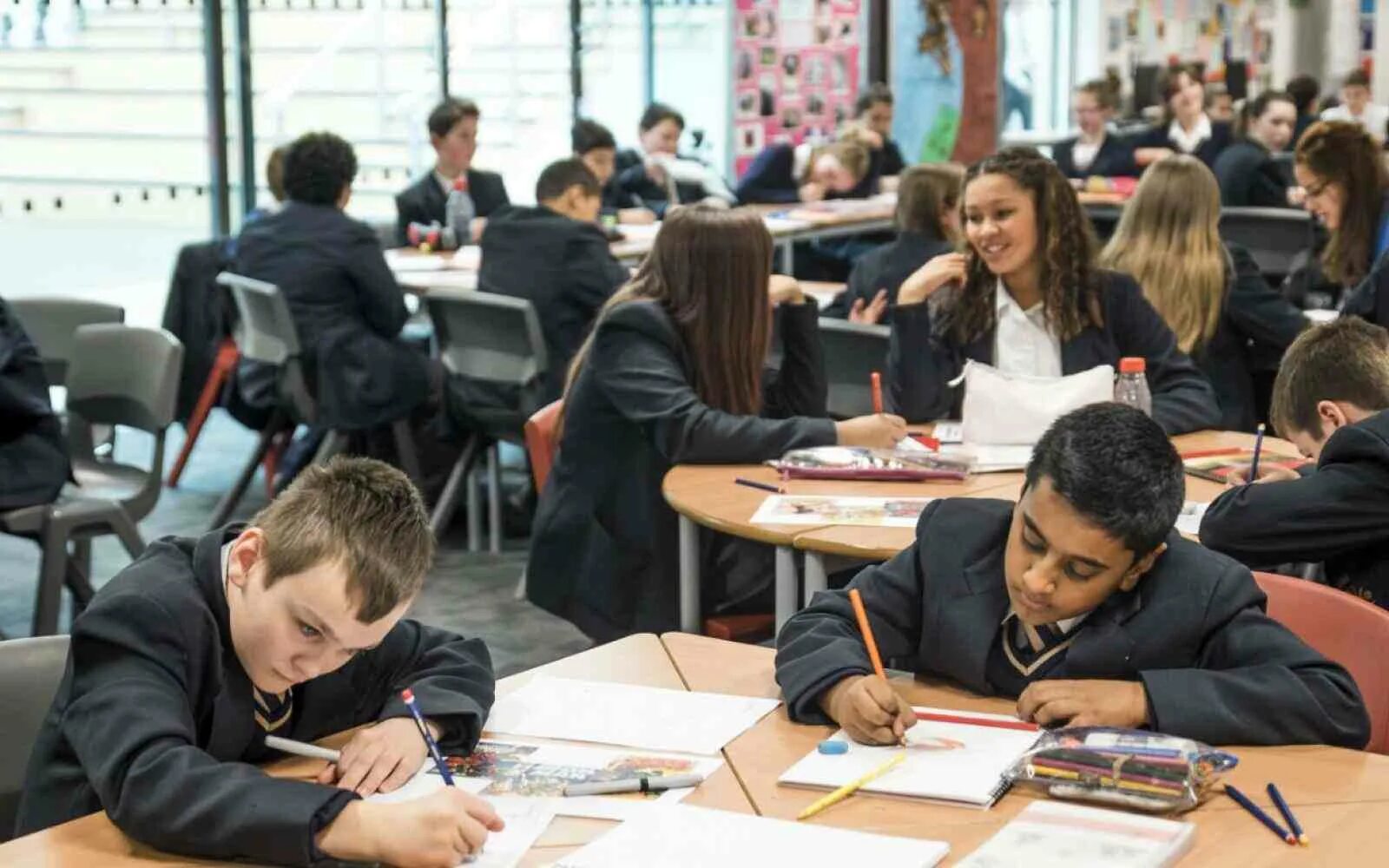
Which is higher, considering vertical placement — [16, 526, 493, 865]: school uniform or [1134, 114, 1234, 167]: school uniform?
[1134, 114, 1234, 167]: school uniform

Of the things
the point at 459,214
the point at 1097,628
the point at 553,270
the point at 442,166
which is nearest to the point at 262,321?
the point at 553,270

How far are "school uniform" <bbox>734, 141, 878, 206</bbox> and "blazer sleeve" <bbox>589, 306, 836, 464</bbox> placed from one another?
626 cm

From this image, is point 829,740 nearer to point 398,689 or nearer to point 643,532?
point 398,689

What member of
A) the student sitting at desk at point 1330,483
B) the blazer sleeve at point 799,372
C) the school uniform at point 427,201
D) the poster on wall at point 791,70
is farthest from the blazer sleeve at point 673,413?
the poster on wall at point 791,70

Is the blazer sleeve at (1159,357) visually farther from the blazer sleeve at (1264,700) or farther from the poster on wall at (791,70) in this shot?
the poster on wall at (791,70)

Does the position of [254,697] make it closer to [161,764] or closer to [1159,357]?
[161,764]

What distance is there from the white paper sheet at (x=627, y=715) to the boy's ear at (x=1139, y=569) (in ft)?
1.43

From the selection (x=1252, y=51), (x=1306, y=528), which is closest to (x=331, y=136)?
(x=1306, y=528)

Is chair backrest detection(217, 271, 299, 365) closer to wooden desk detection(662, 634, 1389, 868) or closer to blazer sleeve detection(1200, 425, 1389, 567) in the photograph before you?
blazer sleeve detection(1200, 425, 1389, 567)

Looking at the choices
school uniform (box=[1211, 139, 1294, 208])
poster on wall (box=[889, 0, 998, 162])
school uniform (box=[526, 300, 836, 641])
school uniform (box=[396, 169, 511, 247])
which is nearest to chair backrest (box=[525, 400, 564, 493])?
school uniform (box=[526, 300, 836, 641])

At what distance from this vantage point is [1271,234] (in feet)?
25.1

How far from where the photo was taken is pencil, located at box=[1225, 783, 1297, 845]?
1804 mm

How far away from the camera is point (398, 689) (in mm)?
2193

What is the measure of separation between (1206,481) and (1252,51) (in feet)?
46.9
